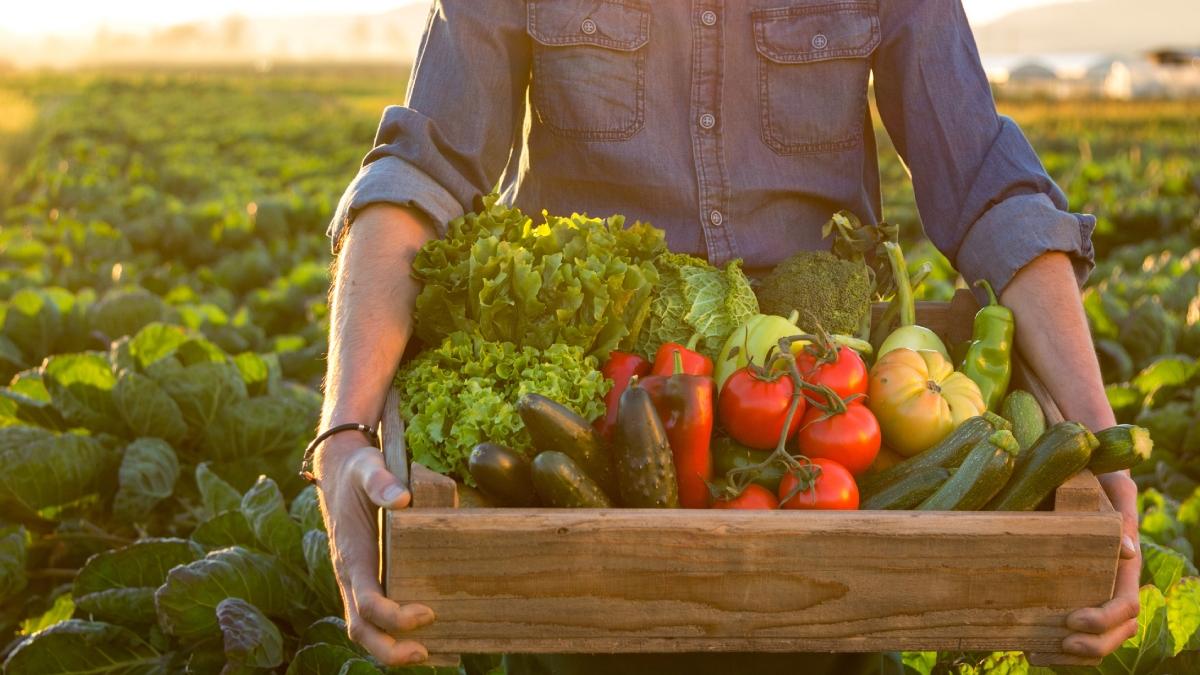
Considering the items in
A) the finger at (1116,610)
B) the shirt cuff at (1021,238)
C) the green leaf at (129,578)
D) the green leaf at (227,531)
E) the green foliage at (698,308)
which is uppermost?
the shirt cuff at (1021,238)

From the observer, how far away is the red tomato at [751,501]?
8.21ft

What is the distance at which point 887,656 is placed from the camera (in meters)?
3.29

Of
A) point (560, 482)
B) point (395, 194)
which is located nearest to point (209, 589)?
point (395, 194)

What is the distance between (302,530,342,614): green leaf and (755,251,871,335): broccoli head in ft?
5.49

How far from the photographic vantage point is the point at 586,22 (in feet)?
11.0

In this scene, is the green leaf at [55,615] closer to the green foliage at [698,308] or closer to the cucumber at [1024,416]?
the green foliage at [698,308]

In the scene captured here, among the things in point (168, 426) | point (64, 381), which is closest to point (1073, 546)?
point (168, 426)

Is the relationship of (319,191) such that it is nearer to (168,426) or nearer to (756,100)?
(168,426)

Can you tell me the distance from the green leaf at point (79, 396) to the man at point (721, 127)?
103 inches

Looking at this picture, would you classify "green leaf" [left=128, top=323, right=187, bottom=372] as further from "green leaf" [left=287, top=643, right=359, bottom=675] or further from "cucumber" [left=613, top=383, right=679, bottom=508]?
"cucumber" [left=613, top=383, right=679, bottom=508]

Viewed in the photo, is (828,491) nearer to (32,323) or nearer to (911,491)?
(911,491)

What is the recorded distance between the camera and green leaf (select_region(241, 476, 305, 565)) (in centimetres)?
432

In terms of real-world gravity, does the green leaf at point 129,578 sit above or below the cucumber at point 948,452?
below

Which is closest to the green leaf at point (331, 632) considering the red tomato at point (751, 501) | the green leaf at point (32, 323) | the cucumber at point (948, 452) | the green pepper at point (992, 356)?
the red tomato at point (751, 501)
